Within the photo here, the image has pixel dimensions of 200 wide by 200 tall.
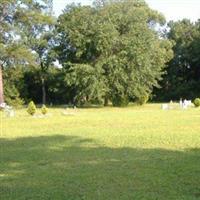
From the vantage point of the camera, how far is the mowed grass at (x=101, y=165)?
775 cm

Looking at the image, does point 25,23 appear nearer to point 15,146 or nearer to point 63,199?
point 15,146

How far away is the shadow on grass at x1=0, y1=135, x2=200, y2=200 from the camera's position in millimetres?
7645

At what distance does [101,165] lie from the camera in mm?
10289

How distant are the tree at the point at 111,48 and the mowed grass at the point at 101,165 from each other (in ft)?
78.7

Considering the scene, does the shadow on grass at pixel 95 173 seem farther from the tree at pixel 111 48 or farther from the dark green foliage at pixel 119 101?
the dark green foliage at pixel 119 101

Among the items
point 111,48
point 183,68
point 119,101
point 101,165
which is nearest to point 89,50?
point 111,48

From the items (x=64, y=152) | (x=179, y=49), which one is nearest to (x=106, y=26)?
(x=179, y=49)

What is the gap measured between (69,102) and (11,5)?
1386 cm

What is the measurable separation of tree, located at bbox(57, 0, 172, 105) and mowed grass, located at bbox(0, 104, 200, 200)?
945 inches

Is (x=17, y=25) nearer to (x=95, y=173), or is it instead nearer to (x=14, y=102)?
(x=14, y=102)

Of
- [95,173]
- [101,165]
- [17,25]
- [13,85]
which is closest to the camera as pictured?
[95,173]

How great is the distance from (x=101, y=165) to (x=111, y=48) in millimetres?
31886

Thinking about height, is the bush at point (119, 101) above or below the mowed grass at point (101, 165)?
above

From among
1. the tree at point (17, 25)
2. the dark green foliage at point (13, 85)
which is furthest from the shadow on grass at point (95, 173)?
the dark green foliage at point (13, 85)
